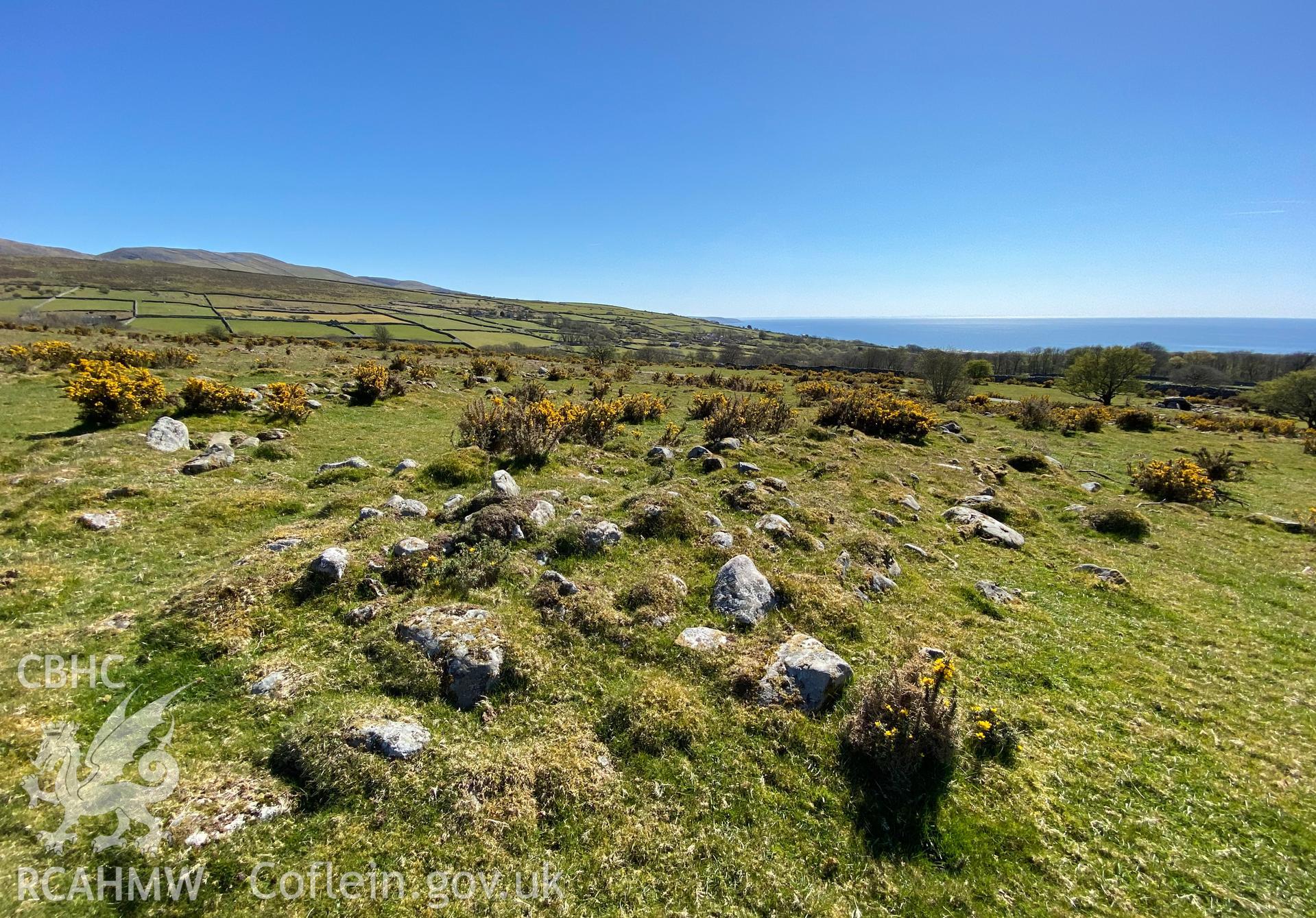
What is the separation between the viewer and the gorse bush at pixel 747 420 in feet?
67.1

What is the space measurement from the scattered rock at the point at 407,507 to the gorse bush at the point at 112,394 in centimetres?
1374

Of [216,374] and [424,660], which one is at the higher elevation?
[216,374]

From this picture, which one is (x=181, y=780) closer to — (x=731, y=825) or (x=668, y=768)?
(x=668, y=768)

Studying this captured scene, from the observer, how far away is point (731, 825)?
5.09 metres

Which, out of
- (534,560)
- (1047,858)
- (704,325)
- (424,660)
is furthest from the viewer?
(704,325)

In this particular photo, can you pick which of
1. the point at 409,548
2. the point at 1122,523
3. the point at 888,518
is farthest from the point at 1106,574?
the point at 409,548

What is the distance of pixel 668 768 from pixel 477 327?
118 meters

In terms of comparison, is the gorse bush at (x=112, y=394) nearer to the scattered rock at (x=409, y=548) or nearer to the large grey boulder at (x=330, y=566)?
the large grey boulder at (x=330, y=566)

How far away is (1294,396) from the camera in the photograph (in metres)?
40.0

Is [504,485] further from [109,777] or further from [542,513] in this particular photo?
[109,777]

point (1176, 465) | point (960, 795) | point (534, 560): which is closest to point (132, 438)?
point (534, 560)

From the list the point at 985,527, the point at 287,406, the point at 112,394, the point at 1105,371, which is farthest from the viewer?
the point at 1105,371

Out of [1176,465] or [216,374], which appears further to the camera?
[216,374]

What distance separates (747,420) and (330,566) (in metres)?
16.9
